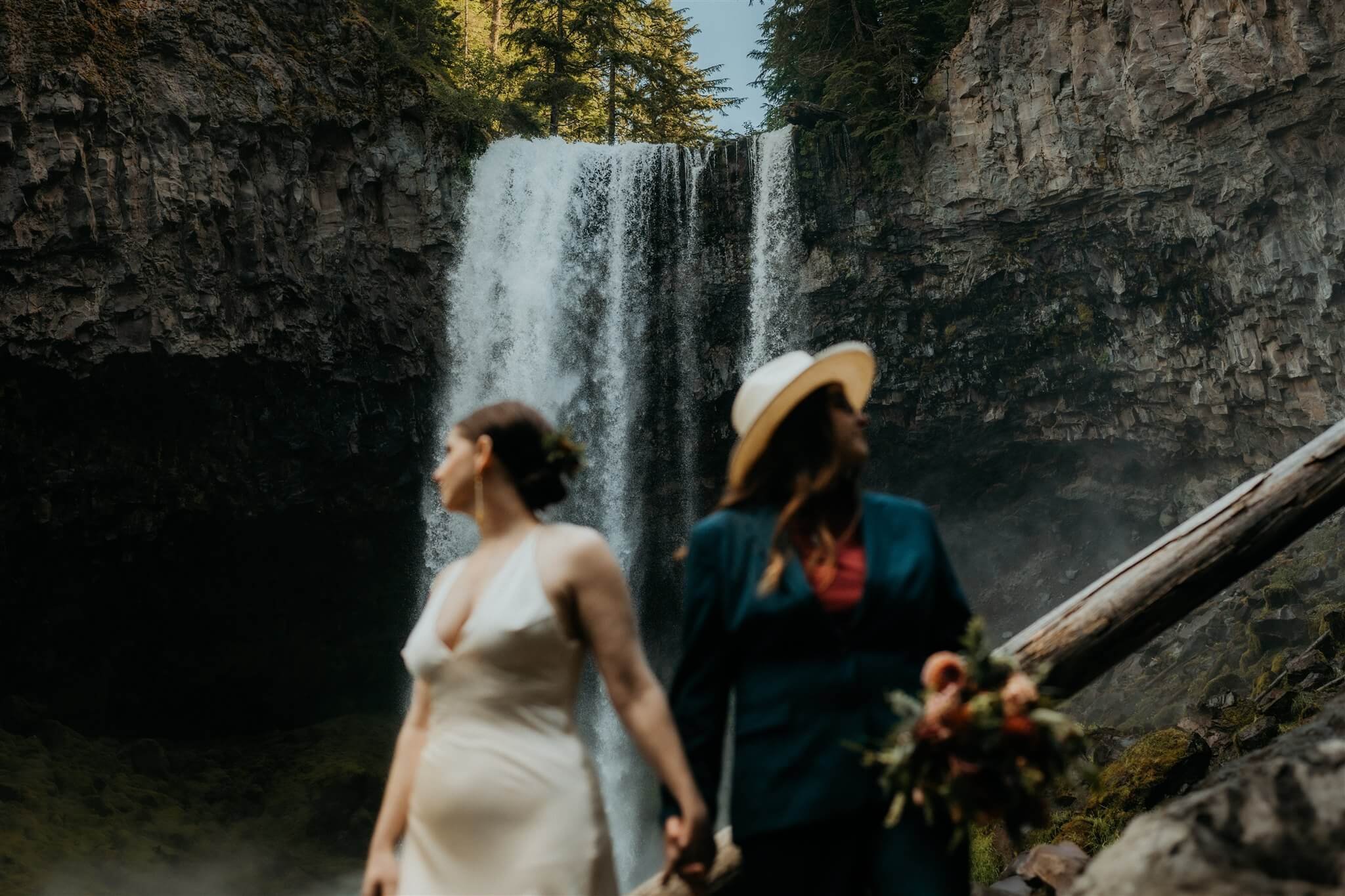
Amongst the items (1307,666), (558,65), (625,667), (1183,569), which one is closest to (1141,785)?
(1307,666)

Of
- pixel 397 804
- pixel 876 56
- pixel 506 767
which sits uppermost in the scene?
pixel 876 56

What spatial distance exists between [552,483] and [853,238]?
14.7 metres

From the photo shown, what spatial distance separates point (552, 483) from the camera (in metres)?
2.44

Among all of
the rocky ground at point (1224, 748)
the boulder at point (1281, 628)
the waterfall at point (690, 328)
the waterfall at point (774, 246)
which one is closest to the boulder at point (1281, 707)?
the rocky ground at point (1224, 748)

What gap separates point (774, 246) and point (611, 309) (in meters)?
3.00

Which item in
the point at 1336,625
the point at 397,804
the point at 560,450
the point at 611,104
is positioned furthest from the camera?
the point at 611,104

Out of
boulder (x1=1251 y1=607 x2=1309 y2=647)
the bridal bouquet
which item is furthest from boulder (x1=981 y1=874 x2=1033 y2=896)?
boulder (x1=1251 y1=607 x2=1309 y2=647)

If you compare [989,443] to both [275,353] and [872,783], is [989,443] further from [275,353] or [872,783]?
[872,783]

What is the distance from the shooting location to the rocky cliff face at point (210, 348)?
1200cm

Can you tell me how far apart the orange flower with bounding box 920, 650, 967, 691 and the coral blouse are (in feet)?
0.66

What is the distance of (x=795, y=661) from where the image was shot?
207cm

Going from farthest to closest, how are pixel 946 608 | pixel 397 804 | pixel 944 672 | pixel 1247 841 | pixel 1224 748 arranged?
pixel 1224 748, pixel 397 804, pixel 946 608, pixel 944 672, pixel 1247 841

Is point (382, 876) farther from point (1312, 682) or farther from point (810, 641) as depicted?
point (1312, 682)

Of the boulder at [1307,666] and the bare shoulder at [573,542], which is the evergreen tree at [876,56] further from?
the bare shoulder at [573,542]
